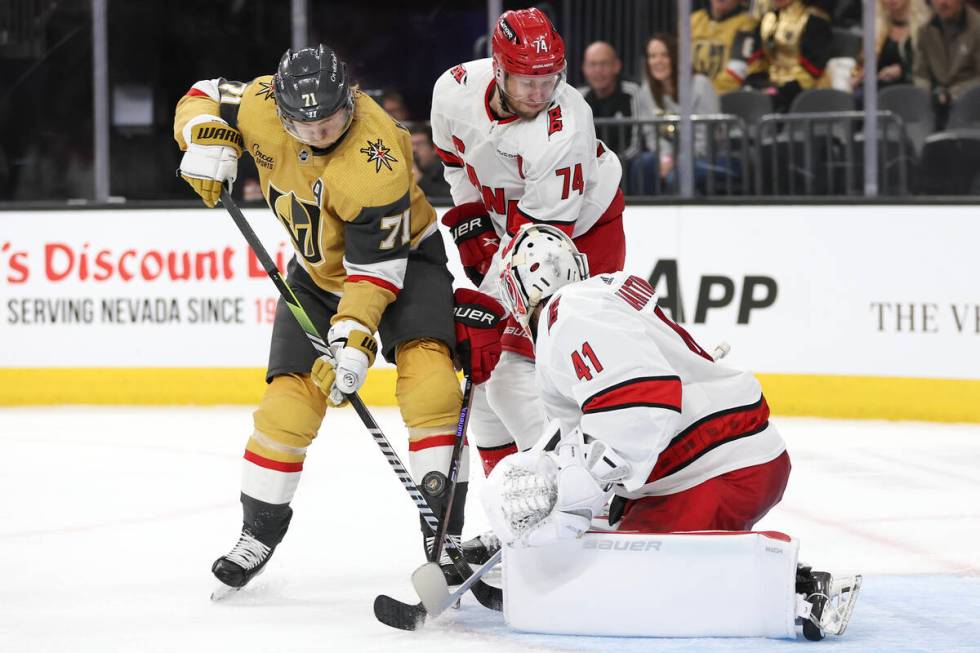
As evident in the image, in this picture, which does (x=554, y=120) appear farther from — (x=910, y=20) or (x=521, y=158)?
(x=910, y=20)

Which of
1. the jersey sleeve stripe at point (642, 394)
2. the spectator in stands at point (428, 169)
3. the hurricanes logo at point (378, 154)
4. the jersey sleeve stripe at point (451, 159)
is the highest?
the spectator in stands at point (428, 169)

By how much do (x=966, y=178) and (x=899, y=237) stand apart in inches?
13.9

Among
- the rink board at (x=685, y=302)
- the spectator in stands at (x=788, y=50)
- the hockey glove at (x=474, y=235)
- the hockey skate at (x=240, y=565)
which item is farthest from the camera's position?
the spectator in stands at (x=788, y=50)

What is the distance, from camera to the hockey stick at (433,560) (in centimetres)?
269

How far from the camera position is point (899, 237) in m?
5.37

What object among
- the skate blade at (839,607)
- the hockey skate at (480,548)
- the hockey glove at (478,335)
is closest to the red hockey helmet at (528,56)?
the hockey glove at (478,335)

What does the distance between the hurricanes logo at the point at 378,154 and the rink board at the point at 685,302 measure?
2.73 m

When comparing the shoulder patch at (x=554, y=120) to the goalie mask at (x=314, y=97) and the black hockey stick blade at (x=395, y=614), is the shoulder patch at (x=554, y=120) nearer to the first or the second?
the goalie mask at (x=314, y=97)

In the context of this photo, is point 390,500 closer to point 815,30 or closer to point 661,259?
point 661,259

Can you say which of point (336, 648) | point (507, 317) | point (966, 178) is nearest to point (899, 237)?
point (966, 178)

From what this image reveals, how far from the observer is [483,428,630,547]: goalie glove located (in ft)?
7.93

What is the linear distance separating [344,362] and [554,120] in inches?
26.8

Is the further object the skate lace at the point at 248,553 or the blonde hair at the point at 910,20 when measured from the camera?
the blonde hair at the point at 910,20

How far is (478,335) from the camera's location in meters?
3.08
